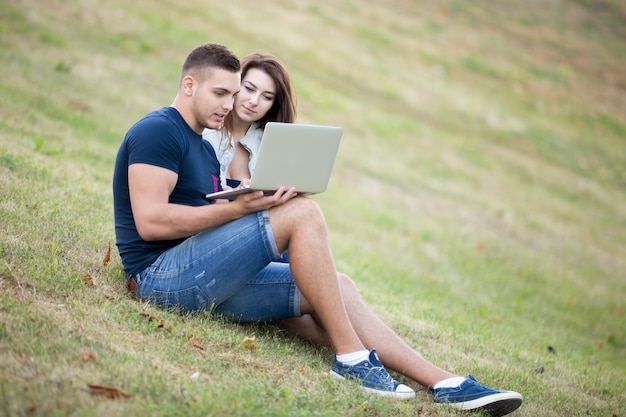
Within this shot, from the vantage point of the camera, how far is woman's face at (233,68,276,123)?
545 centimetres

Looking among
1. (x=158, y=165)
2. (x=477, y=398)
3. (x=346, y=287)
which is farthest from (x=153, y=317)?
(x=477, y=398)

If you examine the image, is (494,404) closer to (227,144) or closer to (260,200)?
(260,200)

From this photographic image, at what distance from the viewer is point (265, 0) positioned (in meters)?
25.1

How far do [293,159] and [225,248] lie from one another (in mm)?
642

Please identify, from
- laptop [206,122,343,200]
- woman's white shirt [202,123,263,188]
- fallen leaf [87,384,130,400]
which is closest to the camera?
fallen leaf [87,384,130,400]

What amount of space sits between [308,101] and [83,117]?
719 cm

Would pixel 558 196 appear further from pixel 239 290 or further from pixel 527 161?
pixel 239 290

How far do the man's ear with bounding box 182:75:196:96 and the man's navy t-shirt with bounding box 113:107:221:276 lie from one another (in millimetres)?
142

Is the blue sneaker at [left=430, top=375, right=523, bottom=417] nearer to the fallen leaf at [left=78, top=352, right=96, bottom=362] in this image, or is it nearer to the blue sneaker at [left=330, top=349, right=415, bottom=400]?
the blue sneaker at [left=330, top=349, right=415, bottom=400]

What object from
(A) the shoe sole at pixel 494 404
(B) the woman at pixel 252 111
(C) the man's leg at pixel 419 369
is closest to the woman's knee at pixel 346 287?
(C) the man's leg at pixel 419 369

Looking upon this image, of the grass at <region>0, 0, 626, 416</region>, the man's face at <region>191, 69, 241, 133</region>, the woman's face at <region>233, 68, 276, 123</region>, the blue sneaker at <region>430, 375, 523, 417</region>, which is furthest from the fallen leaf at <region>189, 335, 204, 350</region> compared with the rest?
the woman's face at <region>233, 68, 276, 123</region>

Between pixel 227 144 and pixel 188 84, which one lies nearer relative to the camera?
pixel 188 84

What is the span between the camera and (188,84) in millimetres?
4281

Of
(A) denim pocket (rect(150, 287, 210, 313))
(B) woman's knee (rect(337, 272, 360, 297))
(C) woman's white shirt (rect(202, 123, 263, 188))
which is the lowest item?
(A) denim pocket (rect(150, 287, 210, 313))
